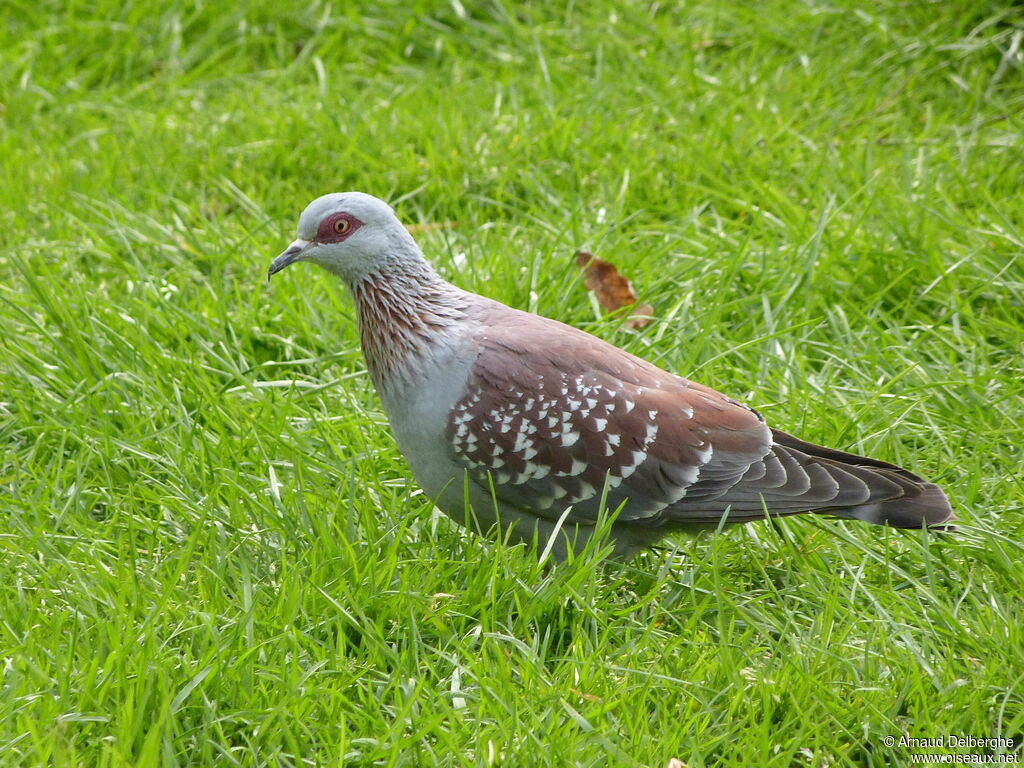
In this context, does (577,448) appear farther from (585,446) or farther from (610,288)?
(610,288)

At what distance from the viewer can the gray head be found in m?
3.91

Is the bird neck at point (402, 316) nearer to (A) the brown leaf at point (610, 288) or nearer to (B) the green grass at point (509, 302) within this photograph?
(B) the green grass at point (509, 302)

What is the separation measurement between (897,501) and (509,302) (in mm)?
1952

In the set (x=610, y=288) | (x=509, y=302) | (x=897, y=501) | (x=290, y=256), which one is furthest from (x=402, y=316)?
(x=897, y=501)

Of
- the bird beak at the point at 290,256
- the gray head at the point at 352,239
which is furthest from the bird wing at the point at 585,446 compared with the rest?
the bird beak at the point at 290,256

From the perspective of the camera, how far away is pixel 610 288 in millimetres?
5066

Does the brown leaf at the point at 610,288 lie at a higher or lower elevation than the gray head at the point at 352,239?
lower

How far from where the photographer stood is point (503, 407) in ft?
12.1

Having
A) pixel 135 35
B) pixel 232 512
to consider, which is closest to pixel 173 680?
pixel 232 512

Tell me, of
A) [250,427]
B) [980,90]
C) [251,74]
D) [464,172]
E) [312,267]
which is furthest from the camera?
[251,74]

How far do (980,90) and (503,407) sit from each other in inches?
162

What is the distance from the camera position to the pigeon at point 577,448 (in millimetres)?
3678

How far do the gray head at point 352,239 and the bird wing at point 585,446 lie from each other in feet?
1.57

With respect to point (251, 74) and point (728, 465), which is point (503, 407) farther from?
point (251, 74)
